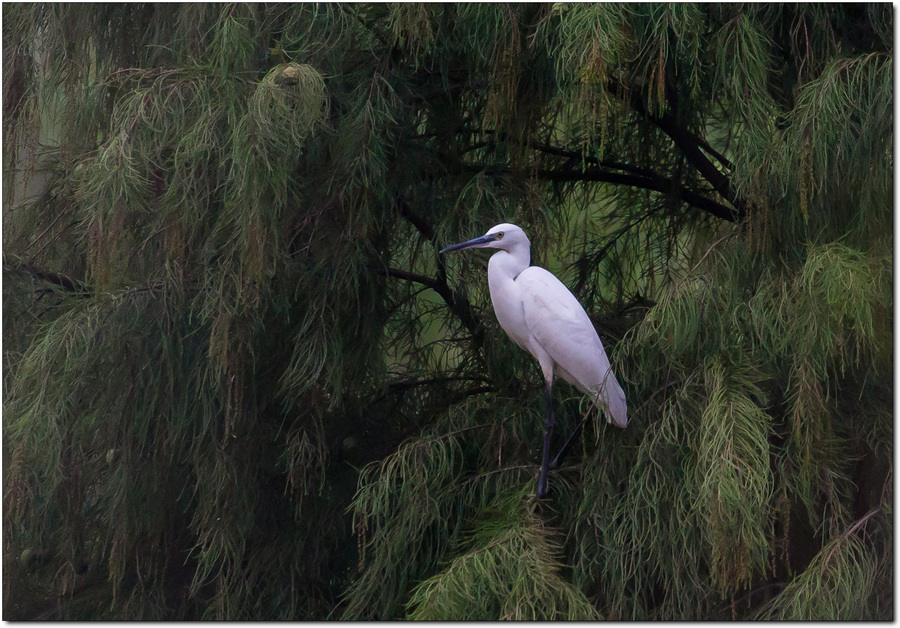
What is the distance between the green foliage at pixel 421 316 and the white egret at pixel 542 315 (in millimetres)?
64

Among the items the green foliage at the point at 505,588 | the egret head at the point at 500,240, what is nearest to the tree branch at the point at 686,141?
the egret head at the point at 500,240

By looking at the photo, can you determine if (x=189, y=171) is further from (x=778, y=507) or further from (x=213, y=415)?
(x=778, y=507)

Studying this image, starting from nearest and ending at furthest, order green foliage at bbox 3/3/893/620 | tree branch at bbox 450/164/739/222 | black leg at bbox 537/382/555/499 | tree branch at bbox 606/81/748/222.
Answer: green foliage at bbox 3/3/893/620
black leg at bbox 537/382/555/499
tree branch at bbox 606/81/748/222
tree branch at bbox 450/164/739/222

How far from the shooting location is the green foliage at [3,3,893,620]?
4.15 ft

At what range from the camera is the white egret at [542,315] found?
4.93ft

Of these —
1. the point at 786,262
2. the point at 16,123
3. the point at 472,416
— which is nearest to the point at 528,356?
the point at 472,416

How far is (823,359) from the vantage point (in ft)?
3.96

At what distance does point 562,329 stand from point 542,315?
0.13ft

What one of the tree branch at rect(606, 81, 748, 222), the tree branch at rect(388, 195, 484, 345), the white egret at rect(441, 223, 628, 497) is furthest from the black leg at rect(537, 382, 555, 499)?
the tree branch at rect(606, 81, 748, 222)

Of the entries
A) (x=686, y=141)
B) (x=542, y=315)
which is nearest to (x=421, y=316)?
(x=542, y=315)

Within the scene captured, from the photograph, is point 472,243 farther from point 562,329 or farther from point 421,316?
point 421,316

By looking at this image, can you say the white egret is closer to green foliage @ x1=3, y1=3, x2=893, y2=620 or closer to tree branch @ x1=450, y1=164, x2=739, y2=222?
green foliage @ x1=3, y1=3, x2=893, y2=620

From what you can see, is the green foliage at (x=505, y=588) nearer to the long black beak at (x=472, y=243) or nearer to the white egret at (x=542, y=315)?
the white egret at (x=542, y=315)

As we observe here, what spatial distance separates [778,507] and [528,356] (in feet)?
1.84
